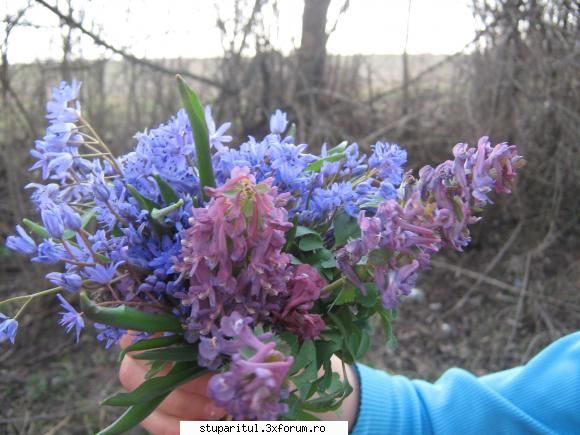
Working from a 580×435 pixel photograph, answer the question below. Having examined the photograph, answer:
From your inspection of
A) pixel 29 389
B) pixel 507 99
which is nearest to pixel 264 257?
pixel 29 389

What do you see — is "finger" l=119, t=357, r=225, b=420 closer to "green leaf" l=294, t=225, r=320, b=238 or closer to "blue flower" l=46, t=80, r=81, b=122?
"green leaf" l=294, t=225, r=320, b=238

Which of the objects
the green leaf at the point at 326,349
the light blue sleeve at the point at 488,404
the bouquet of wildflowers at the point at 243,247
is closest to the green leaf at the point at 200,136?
the bouquet of wildflowers at the point at 243,247

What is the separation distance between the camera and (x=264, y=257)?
0.54m

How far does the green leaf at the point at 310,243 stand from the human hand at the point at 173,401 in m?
0.20

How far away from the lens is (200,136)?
0.65 meters

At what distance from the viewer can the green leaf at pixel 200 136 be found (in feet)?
2.11

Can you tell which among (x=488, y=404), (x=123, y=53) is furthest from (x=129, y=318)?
(x=123, y=53)

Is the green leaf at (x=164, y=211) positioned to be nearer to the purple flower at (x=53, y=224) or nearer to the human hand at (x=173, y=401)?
the purple flower at (x=53, y=224)

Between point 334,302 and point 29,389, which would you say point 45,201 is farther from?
point 29,389

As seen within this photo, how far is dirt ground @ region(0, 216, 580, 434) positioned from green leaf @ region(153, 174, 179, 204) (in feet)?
4.53

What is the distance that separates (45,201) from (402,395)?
71 centimetres

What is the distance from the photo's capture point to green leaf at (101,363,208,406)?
61cm

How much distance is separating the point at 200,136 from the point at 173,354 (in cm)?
24

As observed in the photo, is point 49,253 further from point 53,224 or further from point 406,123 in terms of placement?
point 406,123
